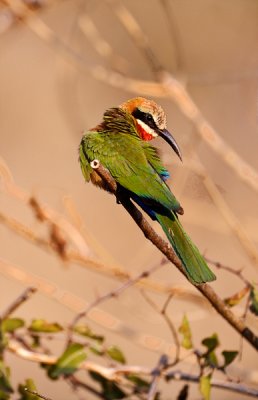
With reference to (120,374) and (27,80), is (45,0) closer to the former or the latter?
(27,80)

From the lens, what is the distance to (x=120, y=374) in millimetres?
1881

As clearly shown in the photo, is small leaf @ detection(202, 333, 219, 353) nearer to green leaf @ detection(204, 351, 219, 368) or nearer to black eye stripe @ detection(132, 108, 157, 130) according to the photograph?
green leaf @ detection(204, 351, 219, 368)

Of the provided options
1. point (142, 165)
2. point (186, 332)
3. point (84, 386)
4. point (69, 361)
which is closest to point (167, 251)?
point (142, 165)

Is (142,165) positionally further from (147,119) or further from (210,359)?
(210,359)

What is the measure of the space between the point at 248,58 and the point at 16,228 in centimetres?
163

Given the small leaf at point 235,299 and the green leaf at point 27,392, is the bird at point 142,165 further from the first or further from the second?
the green leaf at point 27,392

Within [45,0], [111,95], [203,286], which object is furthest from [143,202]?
[111,95]

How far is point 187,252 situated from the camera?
1501 mm

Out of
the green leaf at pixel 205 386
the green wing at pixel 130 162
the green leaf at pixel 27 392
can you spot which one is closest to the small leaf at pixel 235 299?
the green leaf at pixel 205 386

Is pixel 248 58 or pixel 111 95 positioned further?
pixel 111 95

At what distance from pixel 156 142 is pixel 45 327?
18.7 inches

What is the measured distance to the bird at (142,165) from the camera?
1.50 metres

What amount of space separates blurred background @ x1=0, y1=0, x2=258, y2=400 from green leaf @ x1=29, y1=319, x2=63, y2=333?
12.9 inches

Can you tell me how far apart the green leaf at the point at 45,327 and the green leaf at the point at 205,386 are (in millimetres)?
361
